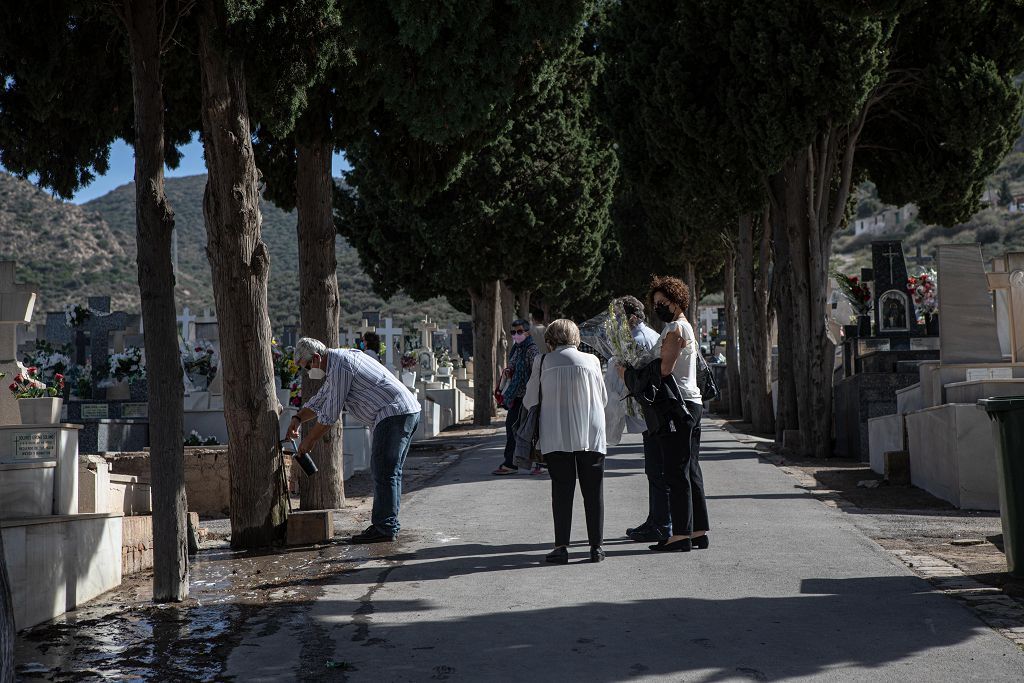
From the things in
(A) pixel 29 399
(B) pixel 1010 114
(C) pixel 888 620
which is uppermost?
(B) pixel 1010 114

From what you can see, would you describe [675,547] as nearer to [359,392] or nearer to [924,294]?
[359,392]

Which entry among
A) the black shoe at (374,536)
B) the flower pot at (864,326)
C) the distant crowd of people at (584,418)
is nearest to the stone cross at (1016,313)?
the distant crowd of people at (584,418)

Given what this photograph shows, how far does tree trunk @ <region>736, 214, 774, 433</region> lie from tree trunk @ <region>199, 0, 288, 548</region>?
46.9ft

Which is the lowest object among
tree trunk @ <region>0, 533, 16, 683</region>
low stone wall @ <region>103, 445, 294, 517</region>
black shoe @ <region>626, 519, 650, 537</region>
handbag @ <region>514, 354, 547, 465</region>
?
black shoe @ <region>626, 519, 650, 537</region>

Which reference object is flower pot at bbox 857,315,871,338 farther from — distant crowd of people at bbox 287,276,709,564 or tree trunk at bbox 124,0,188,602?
tree trunk at bbox 124,0,188,602

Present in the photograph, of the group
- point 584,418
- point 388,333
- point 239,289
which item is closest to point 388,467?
point 239,289

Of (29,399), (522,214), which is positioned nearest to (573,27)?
(29,399)

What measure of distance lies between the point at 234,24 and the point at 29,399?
5.23m

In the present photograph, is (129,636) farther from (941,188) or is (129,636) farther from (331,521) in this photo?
(941,188)

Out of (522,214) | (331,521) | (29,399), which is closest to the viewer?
(331,521)

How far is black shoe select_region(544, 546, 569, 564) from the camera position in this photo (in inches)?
307

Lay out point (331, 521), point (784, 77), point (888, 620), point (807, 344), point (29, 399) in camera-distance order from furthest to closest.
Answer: point (807, 344), point (784, 77), point (29, 399), point (331, 521), point (888, 620)

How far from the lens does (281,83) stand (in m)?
9.39

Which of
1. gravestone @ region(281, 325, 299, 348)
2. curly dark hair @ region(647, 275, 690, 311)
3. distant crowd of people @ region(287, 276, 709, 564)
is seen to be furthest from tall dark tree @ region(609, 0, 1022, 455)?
gravestone @ region(281, 325, 299, 348)
